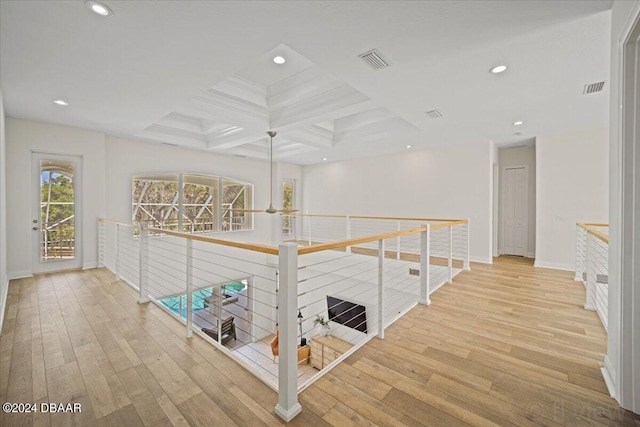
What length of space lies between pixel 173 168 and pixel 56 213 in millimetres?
2110

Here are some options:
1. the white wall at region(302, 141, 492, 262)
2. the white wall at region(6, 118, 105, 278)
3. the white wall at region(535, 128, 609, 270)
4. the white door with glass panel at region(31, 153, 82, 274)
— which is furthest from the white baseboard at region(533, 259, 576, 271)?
the white door with glass panel at region(31, 153, 82, 274)

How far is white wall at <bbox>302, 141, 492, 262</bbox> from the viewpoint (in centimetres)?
541

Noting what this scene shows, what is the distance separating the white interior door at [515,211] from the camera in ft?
19.6

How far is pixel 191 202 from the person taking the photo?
247 inches

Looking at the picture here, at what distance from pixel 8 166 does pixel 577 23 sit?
693 centimetres

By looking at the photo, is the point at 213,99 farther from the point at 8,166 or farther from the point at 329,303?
the point at 329,303

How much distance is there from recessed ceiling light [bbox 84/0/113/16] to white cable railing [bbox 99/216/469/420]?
1708mm

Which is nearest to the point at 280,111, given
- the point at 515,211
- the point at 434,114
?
the point at 434,114

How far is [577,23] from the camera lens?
1933 millimetres

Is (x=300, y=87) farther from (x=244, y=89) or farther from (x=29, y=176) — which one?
(x=29, y=176)

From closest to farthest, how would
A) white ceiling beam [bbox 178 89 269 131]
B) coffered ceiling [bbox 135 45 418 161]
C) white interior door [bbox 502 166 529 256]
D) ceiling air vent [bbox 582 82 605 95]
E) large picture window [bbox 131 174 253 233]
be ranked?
ceiling air vent [bbox 582 82 605 95], coffered ceiling [bbox 135 45 418 161], white ceiling beam [bbox 178 89 269 131], large picture window [bbox 131 174 253 233], white interior door [bbox 502 166 529 256]

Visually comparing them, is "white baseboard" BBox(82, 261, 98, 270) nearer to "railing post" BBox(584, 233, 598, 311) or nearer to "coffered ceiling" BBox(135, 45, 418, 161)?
"coffered ceiling" BBox(135, 45, 418, 161)

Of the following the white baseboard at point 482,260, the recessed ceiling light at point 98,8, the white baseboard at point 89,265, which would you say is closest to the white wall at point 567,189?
the white baseboard at point 482,260

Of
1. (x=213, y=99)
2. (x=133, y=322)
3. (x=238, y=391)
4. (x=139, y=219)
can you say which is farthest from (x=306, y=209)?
(x=238, y=391)
